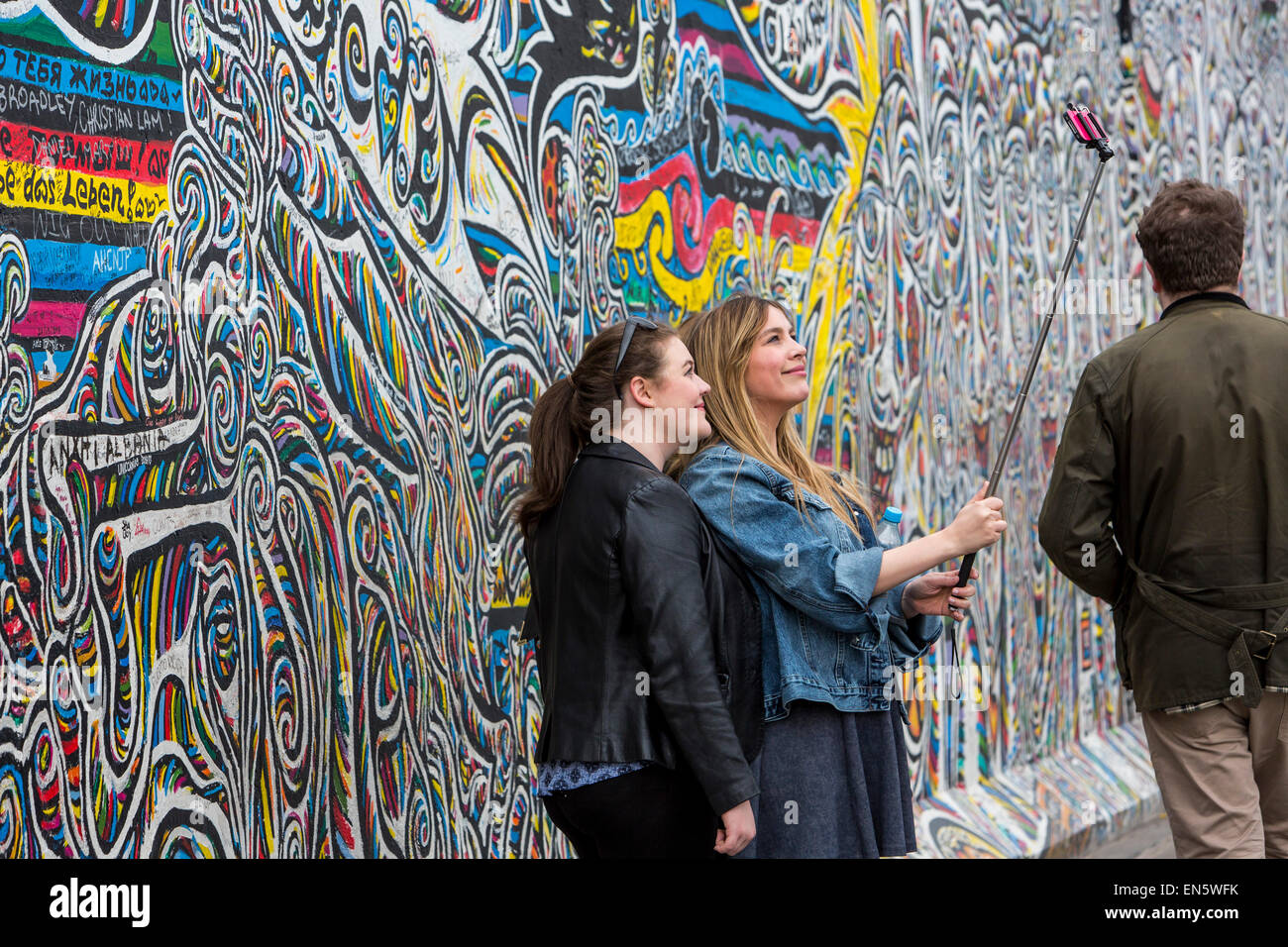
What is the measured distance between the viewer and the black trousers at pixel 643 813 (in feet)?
9.62

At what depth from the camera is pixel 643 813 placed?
295 centimetres

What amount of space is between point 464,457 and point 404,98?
96 centimetres

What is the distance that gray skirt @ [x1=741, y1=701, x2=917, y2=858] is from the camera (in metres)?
3.17

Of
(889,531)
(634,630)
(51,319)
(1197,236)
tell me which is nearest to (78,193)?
(51,319)

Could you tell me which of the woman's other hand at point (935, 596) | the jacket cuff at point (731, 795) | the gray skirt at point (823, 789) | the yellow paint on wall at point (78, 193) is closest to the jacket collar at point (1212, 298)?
the woman's other hand at point (935, 596)

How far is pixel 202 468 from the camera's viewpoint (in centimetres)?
332

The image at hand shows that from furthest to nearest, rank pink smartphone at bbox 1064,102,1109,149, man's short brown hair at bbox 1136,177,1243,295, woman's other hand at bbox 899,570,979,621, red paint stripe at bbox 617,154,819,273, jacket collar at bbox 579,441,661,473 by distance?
red paint stripe at bbox 617,154,819,273, man's short brown hair at bbox 1136,177,1243,295, pink smartphone at bbox 1064,102,1109,149, woman's other hand at bbox 899,570,979,621, jacket collar at bbox 579,441,661,473

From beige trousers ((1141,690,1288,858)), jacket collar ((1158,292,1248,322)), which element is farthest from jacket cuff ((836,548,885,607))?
jacket collar ((1158,292,1248,322))

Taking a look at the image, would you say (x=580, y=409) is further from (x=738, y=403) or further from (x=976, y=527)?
(x=976, y=527)

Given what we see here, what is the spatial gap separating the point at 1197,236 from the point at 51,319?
8.75 ft

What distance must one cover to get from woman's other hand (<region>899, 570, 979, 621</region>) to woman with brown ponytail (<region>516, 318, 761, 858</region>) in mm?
459

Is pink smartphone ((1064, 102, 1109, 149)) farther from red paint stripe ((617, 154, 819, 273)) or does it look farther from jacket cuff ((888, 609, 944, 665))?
red paint stripe ((617, 154, 819, 273))

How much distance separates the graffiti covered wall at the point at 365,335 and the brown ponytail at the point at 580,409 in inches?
27.9
